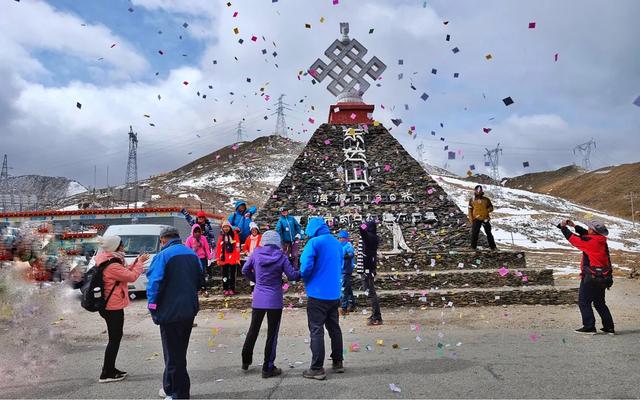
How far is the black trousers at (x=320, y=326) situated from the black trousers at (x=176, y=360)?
4.66ft

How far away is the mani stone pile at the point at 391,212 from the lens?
1202 centimetres

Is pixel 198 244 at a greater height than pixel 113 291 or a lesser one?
greater

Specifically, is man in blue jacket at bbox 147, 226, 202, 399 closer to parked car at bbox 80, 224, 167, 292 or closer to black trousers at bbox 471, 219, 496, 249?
parked car at bbox 80, 224, 167, 292

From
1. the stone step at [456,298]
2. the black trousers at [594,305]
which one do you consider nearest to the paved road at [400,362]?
the black trousers at [594,305]

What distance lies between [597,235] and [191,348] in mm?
6341

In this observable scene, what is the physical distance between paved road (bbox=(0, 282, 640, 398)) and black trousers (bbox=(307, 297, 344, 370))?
9.5 inches

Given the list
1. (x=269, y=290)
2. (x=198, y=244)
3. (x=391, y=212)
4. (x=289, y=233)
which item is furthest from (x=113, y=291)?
(x=391, y=212)

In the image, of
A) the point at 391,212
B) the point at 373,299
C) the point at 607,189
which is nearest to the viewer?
the point at 373,299

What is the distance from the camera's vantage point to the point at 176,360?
184 inches

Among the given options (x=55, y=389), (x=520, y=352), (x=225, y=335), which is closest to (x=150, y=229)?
(x=225, y=335)

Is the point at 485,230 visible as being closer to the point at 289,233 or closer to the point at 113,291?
the point at 289,233

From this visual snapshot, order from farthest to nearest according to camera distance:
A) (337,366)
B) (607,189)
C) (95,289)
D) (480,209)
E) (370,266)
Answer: (607,189) < (480,209) < (370,266) < (337,366) < (95,289)

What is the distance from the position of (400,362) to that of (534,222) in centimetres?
5163

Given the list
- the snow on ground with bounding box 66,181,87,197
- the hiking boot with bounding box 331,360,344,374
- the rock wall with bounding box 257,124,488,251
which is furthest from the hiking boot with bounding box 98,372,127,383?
the snow on ground with bounding box 66,181,87,197
